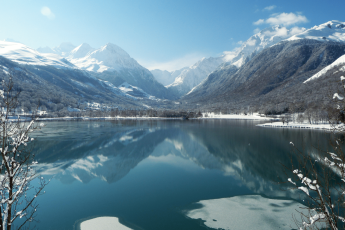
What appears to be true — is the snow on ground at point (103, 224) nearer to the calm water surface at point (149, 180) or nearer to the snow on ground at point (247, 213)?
the calm water surface at point (149, 180)

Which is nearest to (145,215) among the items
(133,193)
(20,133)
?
(133,193)

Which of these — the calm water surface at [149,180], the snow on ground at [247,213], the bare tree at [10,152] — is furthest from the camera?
the calm water surface at [149,180]

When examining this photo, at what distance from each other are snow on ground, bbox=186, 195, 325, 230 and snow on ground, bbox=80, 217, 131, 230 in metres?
5.62

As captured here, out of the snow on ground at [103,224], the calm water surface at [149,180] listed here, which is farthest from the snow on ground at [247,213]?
the snow on ground at [103,224]

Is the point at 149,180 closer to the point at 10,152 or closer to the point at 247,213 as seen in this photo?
the point at 247,213

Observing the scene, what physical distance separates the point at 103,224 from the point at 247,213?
37.8 feet

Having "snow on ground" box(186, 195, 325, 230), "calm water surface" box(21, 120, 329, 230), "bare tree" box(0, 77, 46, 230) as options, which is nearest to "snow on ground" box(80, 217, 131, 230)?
"calm water surface" box(21, 120, 329, 230)

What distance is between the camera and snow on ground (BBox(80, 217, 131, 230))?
14364mm

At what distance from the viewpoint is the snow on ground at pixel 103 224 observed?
14.4 metres

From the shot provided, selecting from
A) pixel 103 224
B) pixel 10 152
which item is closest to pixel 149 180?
pixel 103 224

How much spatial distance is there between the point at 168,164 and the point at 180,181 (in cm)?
898

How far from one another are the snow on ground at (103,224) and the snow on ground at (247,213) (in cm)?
562

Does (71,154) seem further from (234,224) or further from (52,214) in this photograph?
(234,224)

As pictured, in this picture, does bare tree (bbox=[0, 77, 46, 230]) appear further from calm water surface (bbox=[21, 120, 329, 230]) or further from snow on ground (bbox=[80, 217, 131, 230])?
calm water surface (bbox=[21, 120, 329, 230])
